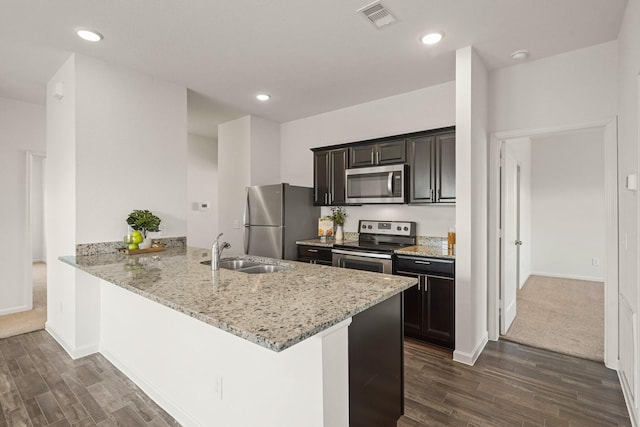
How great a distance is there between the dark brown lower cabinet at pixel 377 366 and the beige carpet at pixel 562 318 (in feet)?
6.78

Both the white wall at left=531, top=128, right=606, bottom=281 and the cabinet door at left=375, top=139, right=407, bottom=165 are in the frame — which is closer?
the cabinet door at left=375, top=139, right=407, bottom=165

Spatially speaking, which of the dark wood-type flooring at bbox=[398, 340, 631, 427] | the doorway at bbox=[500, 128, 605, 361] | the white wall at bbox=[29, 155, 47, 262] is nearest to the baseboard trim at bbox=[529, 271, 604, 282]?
the doorway at bbox=[500, 128, 605, 361]

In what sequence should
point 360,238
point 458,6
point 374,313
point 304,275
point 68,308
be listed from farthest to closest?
point 360,238
point 68,308
point 458,6
point 304,275
point 374,313

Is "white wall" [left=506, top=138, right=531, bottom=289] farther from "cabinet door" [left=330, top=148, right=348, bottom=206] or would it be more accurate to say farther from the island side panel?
the island side panel

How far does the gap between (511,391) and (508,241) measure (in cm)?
168

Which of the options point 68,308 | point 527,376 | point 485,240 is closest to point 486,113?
point 485,240

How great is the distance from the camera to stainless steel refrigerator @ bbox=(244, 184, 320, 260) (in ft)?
14.1

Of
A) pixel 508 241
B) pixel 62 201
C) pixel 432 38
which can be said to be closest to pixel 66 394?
pixel 62 201

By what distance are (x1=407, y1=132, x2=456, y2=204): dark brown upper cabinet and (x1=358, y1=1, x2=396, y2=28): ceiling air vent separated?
55.2 inches

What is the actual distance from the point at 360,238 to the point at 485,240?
5.29 feet

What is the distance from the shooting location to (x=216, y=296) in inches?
60.7

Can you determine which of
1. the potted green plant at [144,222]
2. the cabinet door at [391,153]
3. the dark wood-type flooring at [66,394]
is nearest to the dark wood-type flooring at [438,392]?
the dark wood-type flooring at [66,394]

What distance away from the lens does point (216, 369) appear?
70.5 inches

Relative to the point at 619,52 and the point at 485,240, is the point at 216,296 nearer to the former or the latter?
the point at 485,240
